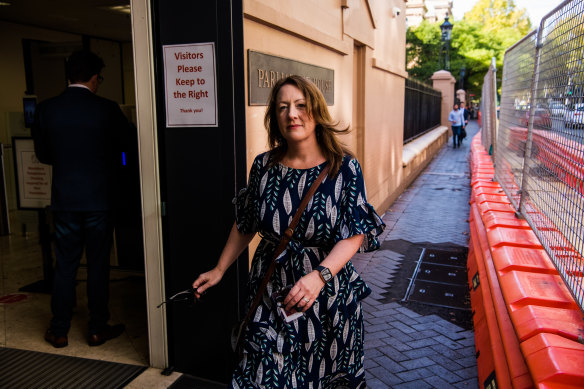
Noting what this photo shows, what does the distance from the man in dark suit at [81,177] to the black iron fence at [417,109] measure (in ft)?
31.7

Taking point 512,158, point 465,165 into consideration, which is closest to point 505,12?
point 465,165

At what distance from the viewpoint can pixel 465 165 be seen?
16.6 metres

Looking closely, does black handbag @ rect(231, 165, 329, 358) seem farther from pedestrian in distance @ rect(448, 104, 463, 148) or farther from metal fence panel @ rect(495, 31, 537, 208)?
pedestrian in distance @ rect(448, 104, 463, 148)

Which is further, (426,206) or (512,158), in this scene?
(426,206)

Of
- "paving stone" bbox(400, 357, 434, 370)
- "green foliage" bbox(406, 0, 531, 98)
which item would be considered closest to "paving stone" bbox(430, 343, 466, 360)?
"paving stone" bbox(400, 357, 434, 370)

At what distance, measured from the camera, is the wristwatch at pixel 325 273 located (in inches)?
83.2

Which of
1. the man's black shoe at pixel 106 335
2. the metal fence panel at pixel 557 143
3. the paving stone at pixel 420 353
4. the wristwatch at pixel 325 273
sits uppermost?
the metal fence panel at pixel 557 143

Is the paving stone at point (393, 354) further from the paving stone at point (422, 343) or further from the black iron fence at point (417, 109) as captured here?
the black iron fence at point (417, 109)

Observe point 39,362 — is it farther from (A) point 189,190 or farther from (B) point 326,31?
(B) point 326,31

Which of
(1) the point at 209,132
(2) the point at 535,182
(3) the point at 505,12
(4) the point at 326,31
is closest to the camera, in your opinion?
(1) the point at 209,132

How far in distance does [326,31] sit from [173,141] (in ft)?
9.22

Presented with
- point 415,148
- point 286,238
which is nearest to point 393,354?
point 286,238

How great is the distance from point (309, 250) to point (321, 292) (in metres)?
0.20

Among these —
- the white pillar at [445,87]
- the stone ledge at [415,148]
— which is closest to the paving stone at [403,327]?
the stone ledge at [415,148]
